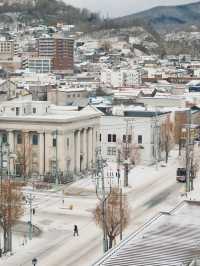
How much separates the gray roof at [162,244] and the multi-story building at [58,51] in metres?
101

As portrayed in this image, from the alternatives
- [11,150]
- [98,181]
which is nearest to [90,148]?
[11,150]

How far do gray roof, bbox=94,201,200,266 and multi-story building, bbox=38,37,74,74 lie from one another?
101326 mm

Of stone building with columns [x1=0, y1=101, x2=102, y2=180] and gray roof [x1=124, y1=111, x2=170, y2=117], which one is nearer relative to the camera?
stone building with columns [x1=0, y1=101, x2=102, y2=180]

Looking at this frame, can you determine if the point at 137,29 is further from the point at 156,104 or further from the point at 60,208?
the point at 60,208

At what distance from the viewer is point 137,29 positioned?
186m

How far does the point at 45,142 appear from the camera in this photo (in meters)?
35.7

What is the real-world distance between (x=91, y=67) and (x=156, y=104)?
69.7 m

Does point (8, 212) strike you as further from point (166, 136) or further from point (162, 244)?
point (166, 136)

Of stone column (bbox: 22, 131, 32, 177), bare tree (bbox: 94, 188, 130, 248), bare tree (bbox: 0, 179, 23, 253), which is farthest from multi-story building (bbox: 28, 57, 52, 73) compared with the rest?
bare tree (bbox: 94, 188, 130, 248)

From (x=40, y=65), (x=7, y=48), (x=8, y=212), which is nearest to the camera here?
(x=8, y=212)

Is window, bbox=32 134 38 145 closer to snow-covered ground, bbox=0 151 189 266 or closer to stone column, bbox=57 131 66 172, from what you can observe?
stone column, bbox=57 131 66 172

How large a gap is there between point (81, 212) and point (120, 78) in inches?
2835

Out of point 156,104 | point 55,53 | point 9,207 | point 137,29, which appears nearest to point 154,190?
point 9,207

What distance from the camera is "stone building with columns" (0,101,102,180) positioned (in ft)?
116
